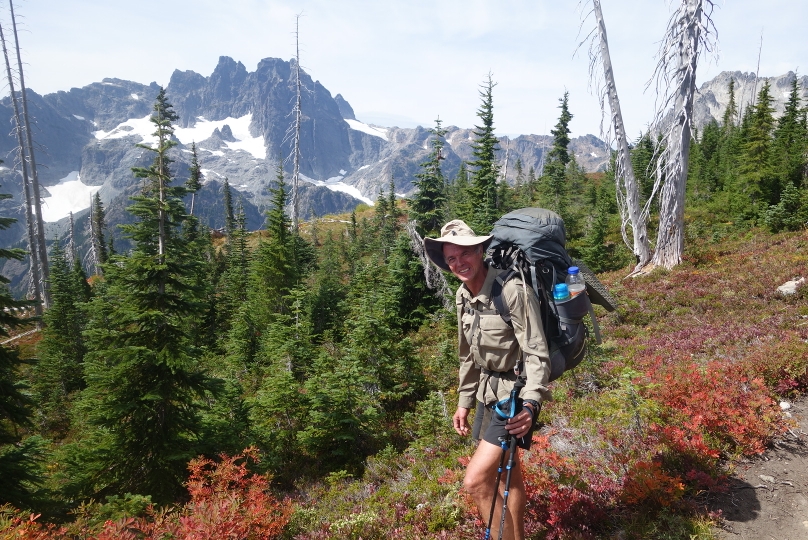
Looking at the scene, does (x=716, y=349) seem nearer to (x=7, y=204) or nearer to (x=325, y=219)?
(x=325, y=219)

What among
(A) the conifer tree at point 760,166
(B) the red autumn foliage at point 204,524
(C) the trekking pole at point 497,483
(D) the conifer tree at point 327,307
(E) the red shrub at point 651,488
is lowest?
(D) the conifer tree at point 327,307

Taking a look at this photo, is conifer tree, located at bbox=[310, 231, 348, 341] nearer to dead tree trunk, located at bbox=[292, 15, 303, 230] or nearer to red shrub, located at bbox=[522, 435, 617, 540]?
dead tree trunk, located at bbox=[292, 15, 303, 230]

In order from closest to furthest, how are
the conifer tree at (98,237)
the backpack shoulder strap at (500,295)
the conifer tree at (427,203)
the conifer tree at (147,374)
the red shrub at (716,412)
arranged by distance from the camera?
the backpack shoulder strap at (500,295)
the red shrub at (716,412)
the conifer tree at (147,374)
the conifer tree at (427,203)
the conifer tree at (98,237)

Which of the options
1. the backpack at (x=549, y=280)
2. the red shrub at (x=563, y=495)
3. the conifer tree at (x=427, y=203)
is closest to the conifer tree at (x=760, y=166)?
the conifer tree at (x=427, y=203)

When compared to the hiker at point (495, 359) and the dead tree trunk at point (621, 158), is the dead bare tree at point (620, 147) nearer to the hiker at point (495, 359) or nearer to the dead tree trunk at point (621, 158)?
the dead tree trunk at point (621, 158)

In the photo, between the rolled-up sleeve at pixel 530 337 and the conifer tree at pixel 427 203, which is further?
the conifer tree at pixel 427 203

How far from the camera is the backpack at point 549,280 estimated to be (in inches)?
113

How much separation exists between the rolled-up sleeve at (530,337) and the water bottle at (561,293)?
0.15 metres

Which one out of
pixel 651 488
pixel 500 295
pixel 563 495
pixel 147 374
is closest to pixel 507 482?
pixel 500 295

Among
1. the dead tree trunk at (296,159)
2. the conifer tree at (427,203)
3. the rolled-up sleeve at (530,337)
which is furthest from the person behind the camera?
the dead tree trunk at (296,159)

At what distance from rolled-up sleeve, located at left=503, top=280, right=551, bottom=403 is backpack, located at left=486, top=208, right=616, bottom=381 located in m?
0.08

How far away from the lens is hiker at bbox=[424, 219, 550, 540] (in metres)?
2.74

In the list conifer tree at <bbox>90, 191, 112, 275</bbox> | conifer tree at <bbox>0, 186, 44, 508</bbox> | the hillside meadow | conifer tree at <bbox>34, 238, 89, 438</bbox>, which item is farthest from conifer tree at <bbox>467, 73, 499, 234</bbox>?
conifer tree at <bbox>90, 191, 112, 275</bbox>

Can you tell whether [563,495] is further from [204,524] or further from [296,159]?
[296,159]
